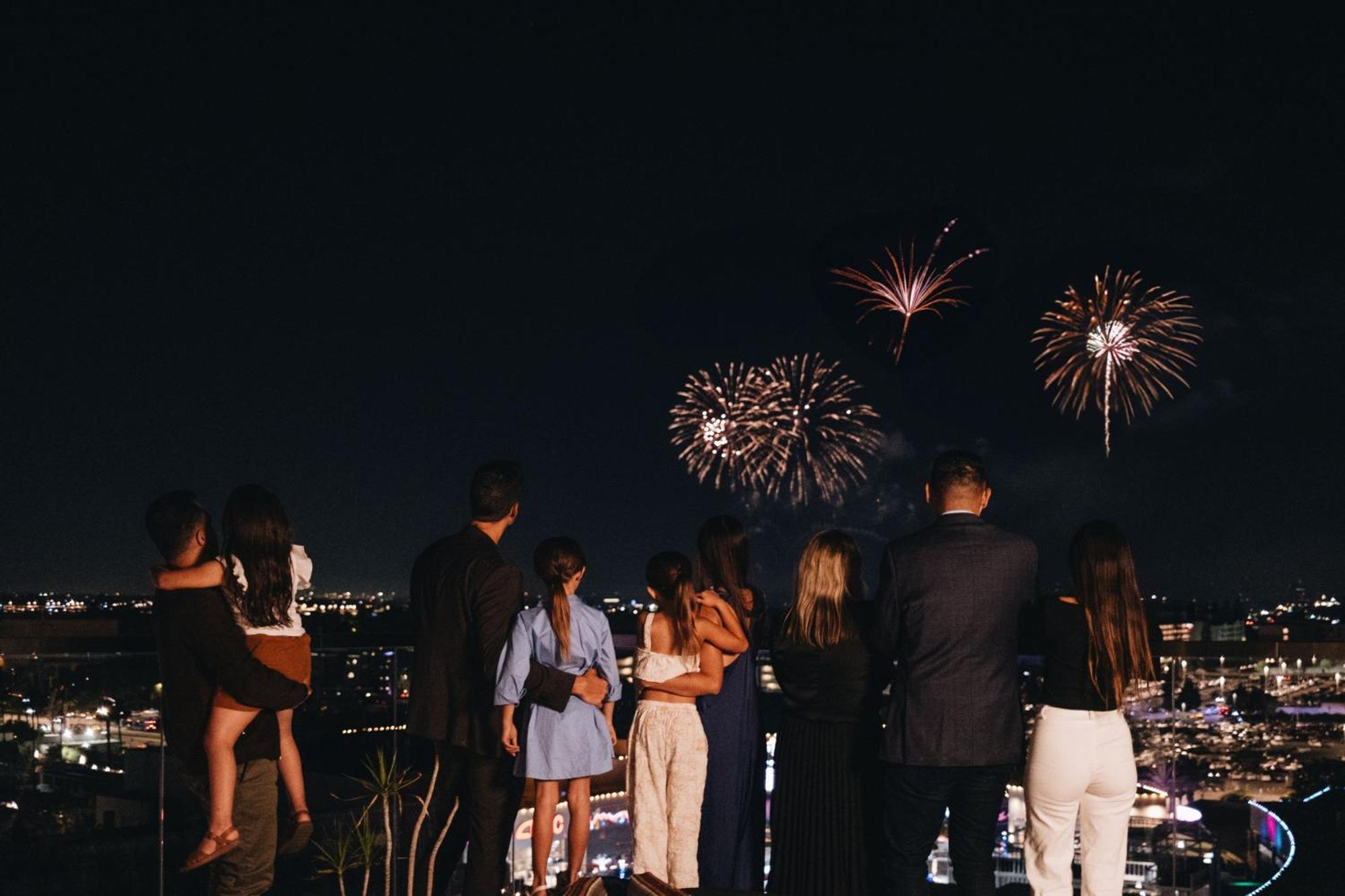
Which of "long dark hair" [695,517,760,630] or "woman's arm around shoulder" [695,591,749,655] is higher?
"long dark hair" [695,517,760,630]

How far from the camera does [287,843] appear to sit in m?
3.88

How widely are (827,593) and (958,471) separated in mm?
671

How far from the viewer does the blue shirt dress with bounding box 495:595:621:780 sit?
14.1ft

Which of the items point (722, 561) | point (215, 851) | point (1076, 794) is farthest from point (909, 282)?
point (215, 851)

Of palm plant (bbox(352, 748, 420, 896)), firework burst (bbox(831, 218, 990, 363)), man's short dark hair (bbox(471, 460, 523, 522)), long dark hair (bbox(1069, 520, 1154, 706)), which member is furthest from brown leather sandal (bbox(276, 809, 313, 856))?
firework burst (bbox(831, 218, 990, 363))

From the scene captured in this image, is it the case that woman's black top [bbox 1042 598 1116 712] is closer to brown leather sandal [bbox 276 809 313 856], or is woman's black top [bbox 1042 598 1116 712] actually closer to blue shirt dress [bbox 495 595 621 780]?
blue shirt dress [bbox 495 595 621 780]

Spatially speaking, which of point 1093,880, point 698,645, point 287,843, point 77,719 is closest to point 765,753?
point 698,645

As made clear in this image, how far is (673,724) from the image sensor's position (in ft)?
14.9

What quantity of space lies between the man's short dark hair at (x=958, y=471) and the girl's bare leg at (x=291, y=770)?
2.29 m

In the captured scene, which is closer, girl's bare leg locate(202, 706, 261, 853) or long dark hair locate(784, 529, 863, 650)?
girl's bare leg locate(202, 706, 261, 853)

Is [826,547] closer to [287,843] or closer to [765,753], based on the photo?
[765,753]

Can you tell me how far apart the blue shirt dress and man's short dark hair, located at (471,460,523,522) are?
0.40 meters

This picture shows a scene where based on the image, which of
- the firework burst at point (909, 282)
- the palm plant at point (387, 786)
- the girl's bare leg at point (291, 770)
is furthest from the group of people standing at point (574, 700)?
the firework burst at point (909, 282)

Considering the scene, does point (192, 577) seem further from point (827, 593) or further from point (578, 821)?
point (827, 593)
